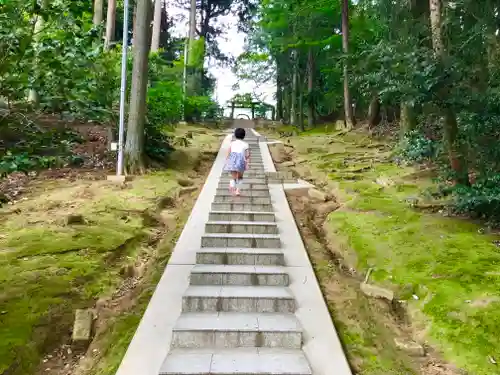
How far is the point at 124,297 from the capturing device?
5.05 m

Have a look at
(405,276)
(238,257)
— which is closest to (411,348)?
(405,276)

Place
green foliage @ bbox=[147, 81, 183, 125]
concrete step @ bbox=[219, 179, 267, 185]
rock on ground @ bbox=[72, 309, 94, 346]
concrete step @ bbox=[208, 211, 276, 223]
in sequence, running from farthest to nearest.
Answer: green foliage @ bbox=[147, 81, 183, 125] < concrete step @ bbox=[219, 179, 267, 185] < concrete step @ bbox=[208, 211, 276, 223] < rock on ground @ bbox=[72, 309, 94, 346]

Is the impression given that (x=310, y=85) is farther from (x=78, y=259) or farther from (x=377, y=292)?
(x=78, y=259)

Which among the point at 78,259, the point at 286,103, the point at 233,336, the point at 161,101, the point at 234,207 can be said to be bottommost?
the point at 233,336

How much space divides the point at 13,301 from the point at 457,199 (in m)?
6.08

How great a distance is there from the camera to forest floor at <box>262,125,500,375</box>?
160 inches

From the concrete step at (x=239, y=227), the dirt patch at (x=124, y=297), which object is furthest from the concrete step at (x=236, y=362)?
the concrete step at (x=239, y=227)

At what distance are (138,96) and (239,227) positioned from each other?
5.40 meters

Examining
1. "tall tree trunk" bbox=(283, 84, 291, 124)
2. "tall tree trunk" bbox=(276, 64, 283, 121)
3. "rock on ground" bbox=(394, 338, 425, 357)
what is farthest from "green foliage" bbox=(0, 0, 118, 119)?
"tall tree trunk" bbox=(283, 84, 291, 124)

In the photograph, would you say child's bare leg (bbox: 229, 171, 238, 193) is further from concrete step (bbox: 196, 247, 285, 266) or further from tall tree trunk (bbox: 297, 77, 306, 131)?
tall tree trunk (bbox: 297, 77, 306, 131)

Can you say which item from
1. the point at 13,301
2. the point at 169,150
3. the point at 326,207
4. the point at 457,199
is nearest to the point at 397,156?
the point at 326,207

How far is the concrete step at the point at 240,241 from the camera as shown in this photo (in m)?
6.20

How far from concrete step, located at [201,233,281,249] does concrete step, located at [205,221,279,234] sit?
0.42 m

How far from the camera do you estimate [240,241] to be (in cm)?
622
